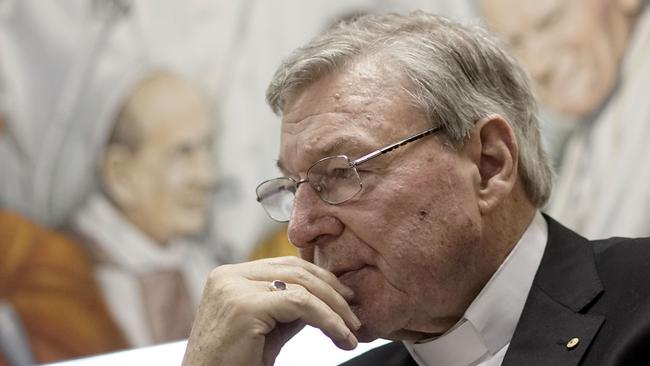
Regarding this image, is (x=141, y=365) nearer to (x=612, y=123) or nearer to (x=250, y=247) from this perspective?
(x=250, y=247)

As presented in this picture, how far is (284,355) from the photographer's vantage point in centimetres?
254

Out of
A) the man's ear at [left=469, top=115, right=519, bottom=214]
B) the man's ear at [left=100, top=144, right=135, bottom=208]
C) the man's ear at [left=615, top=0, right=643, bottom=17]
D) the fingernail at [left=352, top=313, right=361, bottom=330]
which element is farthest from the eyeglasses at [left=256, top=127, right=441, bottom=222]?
the man's ear at [left=615, top=0, right=643, bottom=17]

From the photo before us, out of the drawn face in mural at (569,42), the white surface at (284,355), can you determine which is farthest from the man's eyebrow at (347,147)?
the drawn face in mural at (569,42)

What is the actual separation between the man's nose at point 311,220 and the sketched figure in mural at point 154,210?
6.32 ft

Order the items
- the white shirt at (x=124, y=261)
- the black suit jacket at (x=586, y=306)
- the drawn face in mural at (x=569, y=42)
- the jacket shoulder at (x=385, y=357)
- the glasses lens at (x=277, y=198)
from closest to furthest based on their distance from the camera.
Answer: the black suit jacket at (x=586, y=306) → the glasses lens at (x=277, y=198) → the jacket shoulder at (x=385, y=357) → the white shirt at (x=124, y=261) → the drawn face in mural at (x=569, y=42)

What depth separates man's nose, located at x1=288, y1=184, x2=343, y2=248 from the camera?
6.95 feet

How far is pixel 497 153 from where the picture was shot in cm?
222

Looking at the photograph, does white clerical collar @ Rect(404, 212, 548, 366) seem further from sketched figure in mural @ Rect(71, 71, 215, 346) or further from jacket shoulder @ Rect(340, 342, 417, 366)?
sketched figure in mural @ Rect(71, 71, 215, 346)

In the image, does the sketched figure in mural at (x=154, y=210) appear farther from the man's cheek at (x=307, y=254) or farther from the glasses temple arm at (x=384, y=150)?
the glasses temple arm at (x=384, y=150)

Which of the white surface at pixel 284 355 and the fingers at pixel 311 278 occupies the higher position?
the fingers at pixel 311 278

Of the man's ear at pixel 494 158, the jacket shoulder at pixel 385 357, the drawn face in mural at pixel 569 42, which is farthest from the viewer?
the drawn face in mural at pixel 569 42

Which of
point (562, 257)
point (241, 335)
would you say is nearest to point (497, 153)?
point (562, 257)

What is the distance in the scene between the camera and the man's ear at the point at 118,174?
394 centimetres

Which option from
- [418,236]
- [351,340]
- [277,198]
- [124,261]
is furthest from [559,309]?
[124,261]
